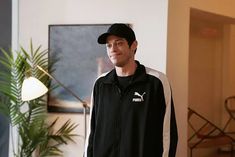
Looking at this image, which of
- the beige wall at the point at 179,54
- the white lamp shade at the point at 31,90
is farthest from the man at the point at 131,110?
the beige wall at the point at 179,54

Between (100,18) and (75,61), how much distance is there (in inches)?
18.2

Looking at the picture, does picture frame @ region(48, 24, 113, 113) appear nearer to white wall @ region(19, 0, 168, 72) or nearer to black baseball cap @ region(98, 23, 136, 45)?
white wall @ region(19, 0, 168, 72)

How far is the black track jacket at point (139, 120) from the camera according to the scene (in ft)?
7.21

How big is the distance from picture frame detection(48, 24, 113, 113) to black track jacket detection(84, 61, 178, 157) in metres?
1.16

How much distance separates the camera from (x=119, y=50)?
218 centimetres

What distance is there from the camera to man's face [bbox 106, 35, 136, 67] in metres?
2.19

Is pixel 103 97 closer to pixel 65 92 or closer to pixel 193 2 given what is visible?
pixel 65 92

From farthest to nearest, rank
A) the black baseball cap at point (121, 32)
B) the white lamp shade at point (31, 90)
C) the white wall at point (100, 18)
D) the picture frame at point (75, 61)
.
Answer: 1. the picture frame at point (75, 61)
2. the white wall at point (100, 18)
3. the white lamp shade at point (31, 90)
4. the black baseball cap at point (121, 32)

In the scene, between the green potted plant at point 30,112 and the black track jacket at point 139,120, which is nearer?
the black track jacket at point 139,120

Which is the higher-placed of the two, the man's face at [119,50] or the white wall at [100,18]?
the white wall at [100,18]

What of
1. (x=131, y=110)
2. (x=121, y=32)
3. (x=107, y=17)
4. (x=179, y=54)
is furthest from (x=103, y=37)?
(x=179, y=54)

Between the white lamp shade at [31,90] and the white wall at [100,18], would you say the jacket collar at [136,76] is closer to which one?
the white lamp shade at [31,90]

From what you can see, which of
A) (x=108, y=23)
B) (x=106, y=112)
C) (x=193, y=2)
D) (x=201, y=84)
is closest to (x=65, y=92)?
(x=108, y=23)

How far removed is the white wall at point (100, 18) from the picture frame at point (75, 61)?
7 cm
